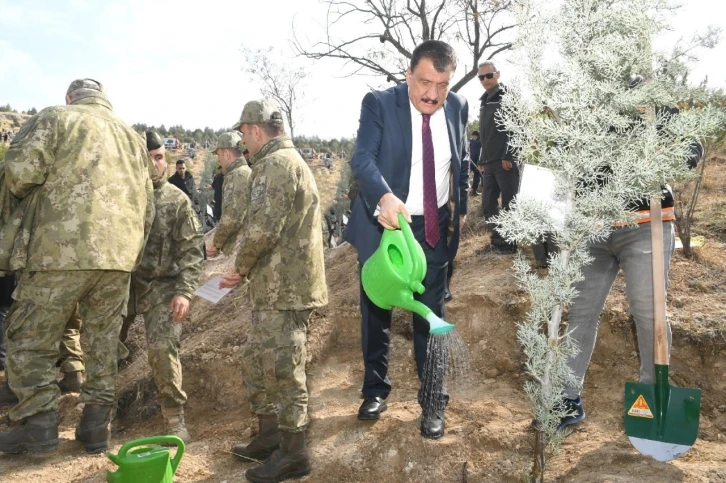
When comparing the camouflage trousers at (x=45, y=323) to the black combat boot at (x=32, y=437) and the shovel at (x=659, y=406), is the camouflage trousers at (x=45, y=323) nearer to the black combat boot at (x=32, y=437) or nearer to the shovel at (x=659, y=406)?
the black combat boot at (x=32, y=437)

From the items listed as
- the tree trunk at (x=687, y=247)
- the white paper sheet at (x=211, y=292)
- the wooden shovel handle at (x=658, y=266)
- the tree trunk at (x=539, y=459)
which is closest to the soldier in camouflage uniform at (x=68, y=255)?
the white paper sheet at (x=211, y=292)

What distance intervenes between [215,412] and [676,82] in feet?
12.0

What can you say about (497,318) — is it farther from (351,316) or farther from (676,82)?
(676,82)

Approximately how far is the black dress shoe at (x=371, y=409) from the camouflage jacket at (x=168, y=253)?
1291mm

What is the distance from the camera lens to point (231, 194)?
4.46 metres

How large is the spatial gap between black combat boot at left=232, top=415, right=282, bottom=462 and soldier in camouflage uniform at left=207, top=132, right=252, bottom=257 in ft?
3.97

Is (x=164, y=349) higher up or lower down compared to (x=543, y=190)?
lower down

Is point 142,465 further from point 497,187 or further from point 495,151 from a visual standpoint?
point 497,187

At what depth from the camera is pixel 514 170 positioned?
5812 mm

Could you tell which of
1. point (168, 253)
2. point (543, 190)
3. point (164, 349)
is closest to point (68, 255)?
point (168, 253)

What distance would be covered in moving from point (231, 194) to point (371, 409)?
78.2 inches

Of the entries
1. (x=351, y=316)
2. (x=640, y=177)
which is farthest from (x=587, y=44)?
(x=351, y=316)

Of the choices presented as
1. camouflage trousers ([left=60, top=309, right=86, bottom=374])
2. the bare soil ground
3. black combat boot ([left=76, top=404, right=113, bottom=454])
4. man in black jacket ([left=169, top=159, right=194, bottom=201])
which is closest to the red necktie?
the bare soil ground

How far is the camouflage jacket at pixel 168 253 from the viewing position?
3.76 m
